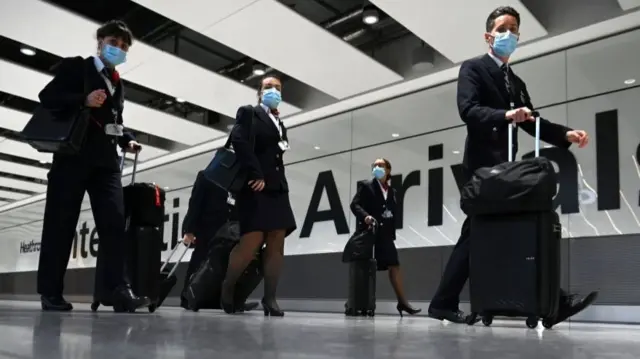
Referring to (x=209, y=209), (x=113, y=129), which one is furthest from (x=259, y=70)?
(x=113, y=129)

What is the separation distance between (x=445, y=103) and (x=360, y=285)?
12.9 feet

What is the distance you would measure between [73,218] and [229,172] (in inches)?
39.6

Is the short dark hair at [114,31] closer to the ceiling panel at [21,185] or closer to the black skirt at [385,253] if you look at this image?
the black skirt at [385,253]

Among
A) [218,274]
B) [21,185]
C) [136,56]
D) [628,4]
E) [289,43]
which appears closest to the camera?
[218,274]

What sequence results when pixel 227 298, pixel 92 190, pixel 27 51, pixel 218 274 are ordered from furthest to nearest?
1. pixel 27 51
2. pixel 218 274
3. pixel 227 298
4. pixel 92 190

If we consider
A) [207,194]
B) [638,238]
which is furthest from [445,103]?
[207,194]

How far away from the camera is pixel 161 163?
14.7m

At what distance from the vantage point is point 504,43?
332 centimetres

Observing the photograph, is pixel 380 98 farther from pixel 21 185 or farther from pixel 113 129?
pixel 21 185

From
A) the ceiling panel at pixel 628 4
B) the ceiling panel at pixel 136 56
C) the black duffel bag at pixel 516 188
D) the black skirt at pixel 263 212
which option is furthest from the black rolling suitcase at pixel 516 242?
the ceiling panel at pixel 136 56

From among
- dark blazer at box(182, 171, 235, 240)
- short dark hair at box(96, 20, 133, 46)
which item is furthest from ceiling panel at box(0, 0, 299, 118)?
short dark hair at box(96, 20, 133, 46)

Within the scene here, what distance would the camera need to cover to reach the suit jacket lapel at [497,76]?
3.32 metres

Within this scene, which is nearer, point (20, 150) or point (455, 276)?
point (455, 276)

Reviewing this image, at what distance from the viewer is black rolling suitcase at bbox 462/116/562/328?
285cm
